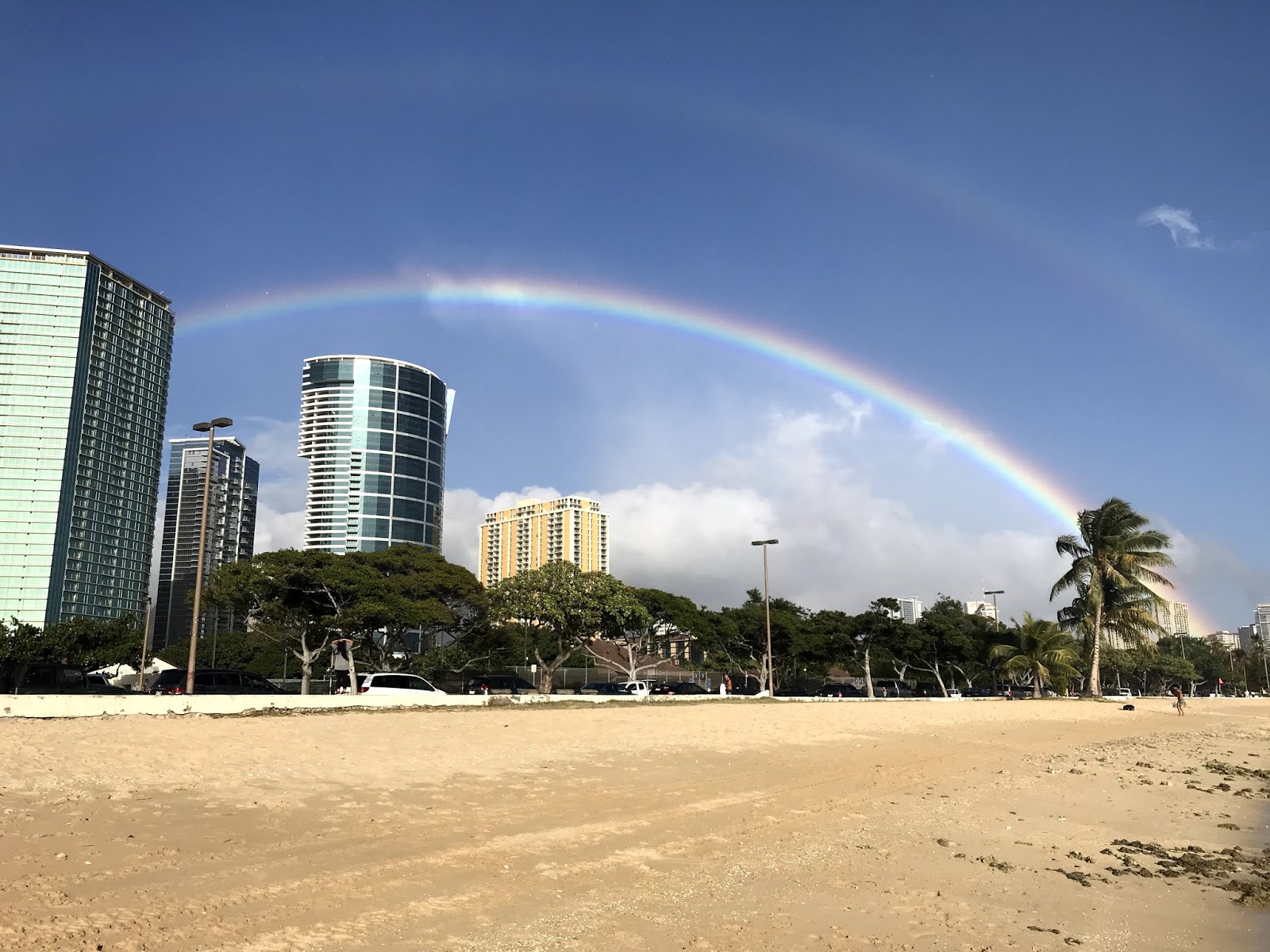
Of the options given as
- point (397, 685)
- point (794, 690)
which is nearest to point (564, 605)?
point (397, 685)

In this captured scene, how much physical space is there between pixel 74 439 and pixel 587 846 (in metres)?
159

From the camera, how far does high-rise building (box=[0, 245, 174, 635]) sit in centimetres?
13562

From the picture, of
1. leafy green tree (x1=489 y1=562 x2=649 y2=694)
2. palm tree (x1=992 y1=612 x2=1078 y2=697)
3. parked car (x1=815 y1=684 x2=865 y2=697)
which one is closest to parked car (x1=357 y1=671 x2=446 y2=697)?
leafy green tree (x1=489 y1=562 x2=649 y2=694)

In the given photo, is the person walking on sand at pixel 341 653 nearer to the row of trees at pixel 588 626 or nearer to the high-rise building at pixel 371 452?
the row of trees at pixel 588 626

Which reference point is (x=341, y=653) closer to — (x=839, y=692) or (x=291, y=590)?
(x=291, y=590)

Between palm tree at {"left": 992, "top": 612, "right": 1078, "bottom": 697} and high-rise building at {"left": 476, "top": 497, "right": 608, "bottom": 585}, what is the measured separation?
12822cm

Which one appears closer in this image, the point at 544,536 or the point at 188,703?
the point at 188,703

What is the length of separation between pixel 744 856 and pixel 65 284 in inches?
6690

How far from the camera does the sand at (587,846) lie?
6.79 metres

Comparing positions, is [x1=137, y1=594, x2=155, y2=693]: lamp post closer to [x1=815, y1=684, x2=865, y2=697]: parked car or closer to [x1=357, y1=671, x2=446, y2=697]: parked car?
[x1=357, y1=671, x2=446, y2=697]: parked car

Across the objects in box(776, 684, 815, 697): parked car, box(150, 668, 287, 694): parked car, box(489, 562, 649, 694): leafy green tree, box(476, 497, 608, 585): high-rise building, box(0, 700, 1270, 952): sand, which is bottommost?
box(776, 684, 815, 697): parked car

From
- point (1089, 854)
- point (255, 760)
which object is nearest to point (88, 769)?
point (255, 760)

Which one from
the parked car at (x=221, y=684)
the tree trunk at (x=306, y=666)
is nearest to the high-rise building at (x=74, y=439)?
the tree trunk at (x=306, y=666)

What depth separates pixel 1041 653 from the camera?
2279 inches
